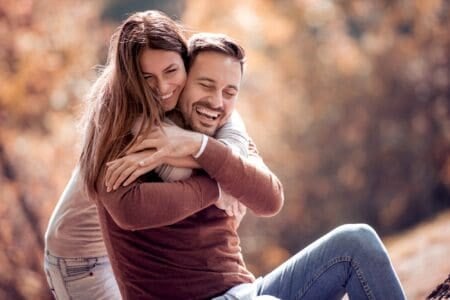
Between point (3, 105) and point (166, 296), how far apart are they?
4889 mm

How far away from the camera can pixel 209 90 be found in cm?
Result: 176

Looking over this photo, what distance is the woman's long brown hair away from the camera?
1.60m

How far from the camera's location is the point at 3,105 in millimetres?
6152

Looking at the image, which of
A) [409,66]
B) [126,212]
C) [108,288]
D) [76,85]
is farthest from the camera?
[409,66]

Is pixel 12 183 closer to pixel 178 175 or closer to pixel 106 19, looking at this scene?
pixel 106 19

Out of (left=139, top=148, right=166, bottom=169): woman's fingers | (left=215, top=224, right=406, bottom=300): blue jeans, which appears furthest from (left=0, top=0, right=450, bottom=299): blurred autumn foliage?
(left=139, top=148, right=166, bottom=169): woman's fingers

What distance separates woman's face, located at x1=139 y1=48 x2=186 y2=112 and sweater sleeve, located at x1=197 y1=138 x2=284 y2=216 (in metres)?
0.16

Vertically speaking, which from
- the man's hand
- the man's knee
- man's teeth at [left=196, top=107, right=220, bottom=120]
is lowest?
the man's knee

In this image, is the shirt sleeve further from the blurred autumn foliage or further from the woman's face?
the blurred autumn foliage

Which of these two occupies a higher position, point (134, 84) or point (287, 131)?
point (134, 84)

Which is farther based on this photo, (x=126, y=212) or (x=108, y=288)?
(x=108, y=288)

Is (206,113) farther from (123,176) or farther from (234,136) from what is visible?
(123,176)

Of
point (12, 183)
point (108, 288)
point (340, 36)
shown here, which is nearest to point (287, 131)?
point (340, 36)

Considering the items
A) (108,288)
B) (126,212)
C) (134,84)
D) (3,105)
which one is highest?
(134,84)
